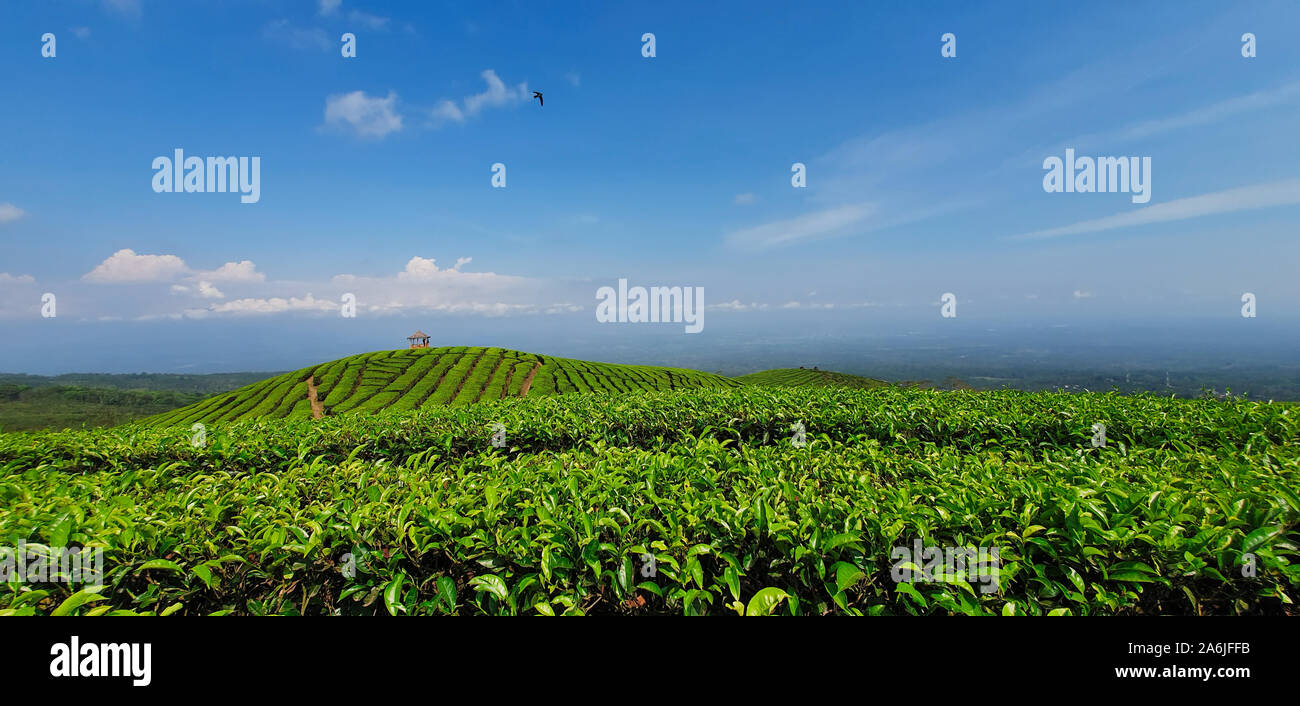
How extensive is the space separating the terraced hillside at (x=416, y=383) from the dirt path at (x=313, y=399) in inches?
3.0

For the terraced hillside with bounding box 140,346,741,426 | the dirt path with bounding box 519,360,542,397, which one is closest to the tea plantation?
the terraced hillside with bounding box 140,346,741,426

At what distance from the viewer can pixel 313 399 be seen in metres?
42.8

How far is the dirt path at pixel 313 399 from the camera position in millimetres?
39700

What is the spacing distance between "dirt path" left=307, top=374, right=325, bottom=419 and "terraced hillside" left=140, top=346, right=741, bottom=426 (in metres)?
0.08

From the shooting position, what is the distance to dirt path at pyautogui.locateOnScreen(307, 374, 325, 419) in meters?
39.7

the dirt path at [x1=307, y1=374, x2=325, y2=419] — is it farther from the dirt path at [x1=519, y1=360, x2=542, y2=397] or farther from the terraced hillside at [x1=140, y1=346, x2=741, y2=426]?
the dirt path at [x1=519, y1=360, x2=542, y2=397]

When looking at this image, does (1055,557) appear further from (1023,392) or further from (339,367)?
(339,367)

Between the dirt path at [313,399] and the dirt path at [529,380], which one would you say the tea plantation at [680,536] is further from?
the dirt path at [313,399]

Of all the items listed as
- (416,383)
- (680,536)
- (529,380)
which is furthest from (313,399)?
(680,536)

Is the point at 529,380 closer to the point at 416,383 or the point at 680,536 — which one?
the point at 416,383
